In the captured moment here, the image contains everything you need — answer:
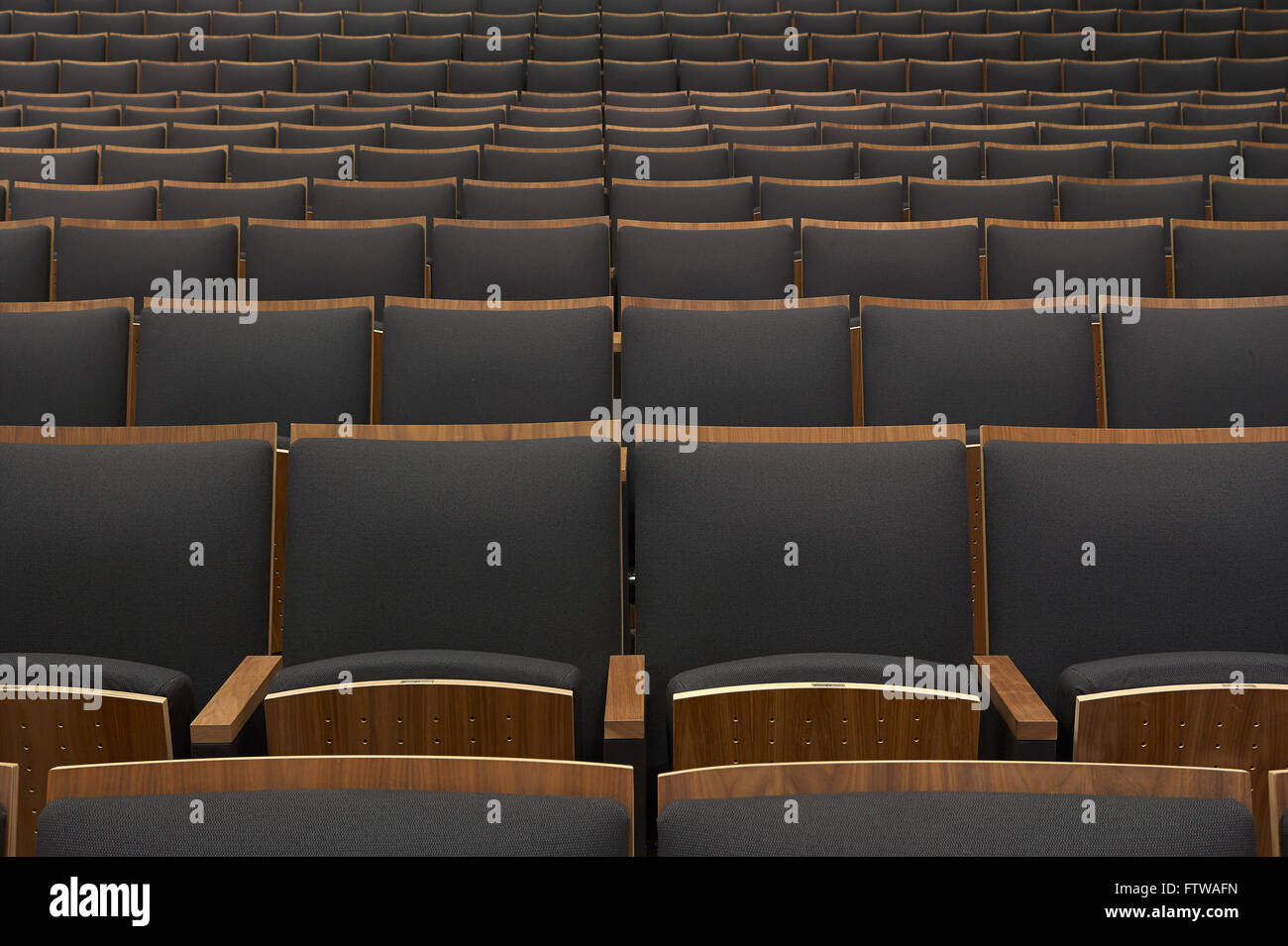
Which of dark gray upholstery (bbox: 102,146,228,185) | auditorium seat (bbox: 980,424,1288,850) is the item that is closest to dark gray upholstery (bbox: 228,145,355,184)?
dark gray upholstery (bbox: 102,146,228,185)

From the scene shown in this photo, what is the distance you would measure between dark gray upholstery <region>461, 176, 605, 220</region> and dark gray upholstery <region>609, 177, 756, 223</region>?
20 millimetres

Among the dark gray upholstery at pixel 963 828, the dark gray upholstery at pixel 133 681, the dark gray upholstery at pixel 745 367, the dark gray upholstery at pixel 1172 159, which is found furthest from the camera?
the dark gray upholstery at pixel 1172 159

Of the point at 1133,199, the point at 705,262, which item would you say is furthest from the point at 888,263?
the point at 1133,199

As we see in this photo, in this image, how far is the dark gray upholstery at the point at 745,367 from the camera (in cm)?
41

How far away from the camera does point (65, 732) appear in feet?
0.83

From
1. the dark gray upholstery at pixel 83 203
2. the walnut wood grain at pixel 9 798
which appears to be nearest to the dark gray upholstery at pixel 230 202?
the dark gray upholstery at pixel 83 203

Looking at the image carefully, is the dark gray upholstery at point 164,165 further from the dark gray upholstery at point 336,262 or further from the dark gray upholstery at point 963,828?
the dark gray upholstery at point 963,828

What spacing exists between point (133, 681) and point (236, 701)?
0.08 ft

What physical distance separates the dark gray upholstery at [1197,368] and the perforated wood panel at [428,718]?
0.90 ft

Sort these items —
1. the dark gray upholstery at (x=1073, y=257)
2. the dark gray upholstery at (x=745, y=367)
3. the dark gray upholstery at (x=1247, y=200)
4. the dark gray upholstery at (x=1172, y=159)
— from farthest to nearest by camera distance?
the dark gray upholstery at (x=1172, y=159)
the dark gray upholstery at (x=1247, y=200)
the dark gray upholstery at (x=1073, y=257)
the dark gray upholstery at (x=745, y=367)

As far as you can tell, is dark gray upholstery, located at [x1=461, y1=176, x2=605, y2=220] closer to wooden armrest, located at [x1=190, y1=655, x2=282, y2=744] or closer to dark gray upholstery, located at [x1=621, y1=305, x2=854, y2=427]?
dark gray upholstery, located at [x1=621, y1=305, x2=854, y2=427]

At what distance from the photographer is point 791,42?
1214mm

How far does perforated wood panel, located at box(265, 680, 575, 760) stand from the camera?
0.25m

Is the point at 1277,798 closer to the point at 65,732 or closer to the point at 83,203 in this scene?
the point at 65,732
